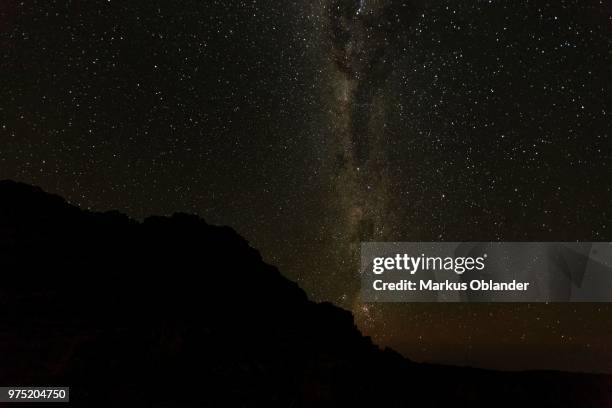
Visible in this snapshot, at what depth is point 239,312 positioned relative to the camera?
34656 millimetres

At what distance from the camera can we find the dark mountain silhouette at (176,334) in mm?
22547

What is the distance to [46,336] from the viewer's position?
2270 centimetres

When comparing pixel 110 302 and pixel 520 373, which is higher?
pixel 110 302

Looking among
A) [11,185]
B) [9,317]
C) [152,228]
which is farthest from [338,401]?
[11,185]

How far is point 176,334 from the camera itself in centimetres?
2577

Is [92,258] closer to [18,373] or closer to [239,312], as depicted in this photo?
[239,312]

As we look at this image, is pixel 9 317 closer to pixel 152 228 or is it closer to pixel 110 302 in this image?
pixel 110 302

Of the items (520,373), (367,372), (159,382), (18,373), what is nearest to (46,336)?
(18,373)

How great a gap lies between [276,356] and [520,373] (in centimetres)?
1532

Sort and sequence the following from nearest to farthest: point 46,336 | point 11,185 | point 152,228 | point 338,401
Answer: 1. point 46,336
2. point 338,401
3. point 11,185
4. point 152,228

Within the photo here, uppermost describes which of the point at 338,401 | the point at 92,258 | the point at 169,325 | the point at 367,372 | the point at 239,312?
the point at 92,258

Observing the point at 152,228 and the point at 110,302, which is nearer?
the point at 110,302

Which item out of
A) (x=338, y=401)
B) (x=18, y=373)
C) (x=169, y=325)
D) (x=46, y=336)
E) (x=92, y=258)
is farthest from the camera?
(x=92, y=258)

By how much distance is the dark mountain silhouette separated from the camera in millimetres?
22547
